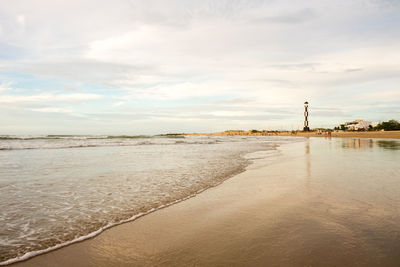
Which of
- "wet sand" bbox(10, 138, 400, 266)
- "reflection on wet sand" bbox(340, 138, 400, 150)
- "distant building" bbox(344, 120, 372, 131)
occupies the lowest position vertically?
"wet sand" bbox(10, 138, 400, 266)

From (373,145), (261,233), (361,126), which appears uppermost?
(361,126)

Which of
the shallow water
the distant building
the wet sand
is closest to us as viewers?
the wet sand

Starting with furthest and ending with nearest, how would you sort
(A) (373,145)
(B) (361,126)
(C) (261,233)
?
(B) (361,126) → (A) (373,145) → (C) (261,233)

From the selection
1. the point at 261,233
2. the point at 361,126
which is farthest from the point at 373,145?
the point at 361,126

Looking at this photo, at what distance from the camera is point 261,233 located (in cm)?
346

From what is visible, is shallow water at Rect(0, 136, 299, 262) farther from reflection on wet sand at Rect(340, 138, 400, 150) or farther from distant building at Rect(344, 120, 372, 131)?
distant building at Rect(344, 120, 372, 131)

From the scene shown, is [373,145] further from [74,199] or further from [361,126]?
[361,126]

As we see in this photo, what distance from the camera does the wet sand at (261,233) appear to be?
277 centimetres

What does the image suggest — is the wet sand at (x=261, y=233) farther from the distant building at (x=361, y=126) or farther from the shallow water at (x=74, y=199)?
the distant building at (x=361, y=126)

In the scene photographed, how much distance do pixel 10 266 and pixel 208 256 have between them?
2.18 m

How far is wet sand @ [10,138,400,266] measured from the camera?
2.77 meters

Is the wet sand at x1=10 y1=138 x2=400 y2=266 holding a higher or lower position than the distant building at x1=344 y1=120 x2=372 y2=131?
lower

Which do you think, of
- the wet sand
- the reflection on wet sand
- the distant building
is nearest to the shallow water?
the wet sand

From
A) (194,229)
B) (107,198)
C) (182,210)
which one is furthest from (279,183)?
(107,198)
